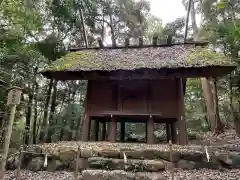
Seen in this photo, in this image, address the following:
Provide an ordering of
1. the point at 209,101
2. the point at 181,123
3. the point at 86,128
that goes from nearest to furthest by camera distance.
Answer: the point at 181,123 < the point at 86,128 < the point at 209,101

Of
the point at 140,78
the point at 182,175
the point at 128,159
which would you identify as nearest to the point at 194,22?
the point at 140,78

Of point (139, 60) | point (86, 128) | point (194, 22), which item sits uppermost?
point (194, 22)

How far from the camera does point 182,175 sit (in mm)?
5867

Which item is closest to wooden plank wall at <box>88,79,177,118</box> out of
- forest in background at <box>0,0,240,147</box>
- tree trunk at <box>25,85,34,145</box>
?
forest in background at <box>0,0,240,147</box>

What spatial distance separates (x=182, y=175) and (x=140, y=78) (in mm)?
4027

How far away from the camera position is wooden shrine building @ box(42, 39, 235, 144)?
837 centimetres

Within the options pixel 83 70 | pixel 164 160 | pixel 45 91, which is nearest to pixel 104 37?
pixel 45 91

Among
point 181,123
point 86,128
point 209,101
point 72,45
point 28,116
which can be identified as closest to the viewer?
point 181,123

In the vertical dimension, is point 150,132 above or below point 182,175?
above

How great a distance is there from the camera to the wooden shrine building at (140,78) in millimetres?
8367

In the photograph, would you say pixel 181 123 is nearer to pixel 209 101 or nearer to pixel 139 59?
pixel 139 59

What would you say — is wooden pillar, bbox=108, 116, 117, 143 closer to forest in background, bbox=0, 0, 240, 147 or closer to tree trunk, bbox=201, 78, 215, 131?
forest in background, bbox=0, 0, 240, 147

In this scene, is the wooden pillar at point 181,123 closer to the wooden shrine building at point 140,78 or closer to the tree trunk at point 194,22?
the wooden shrine building at point 140,78

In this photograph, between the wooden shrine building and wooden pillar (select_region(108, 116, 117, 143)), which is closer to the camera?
the wooden shrine building
